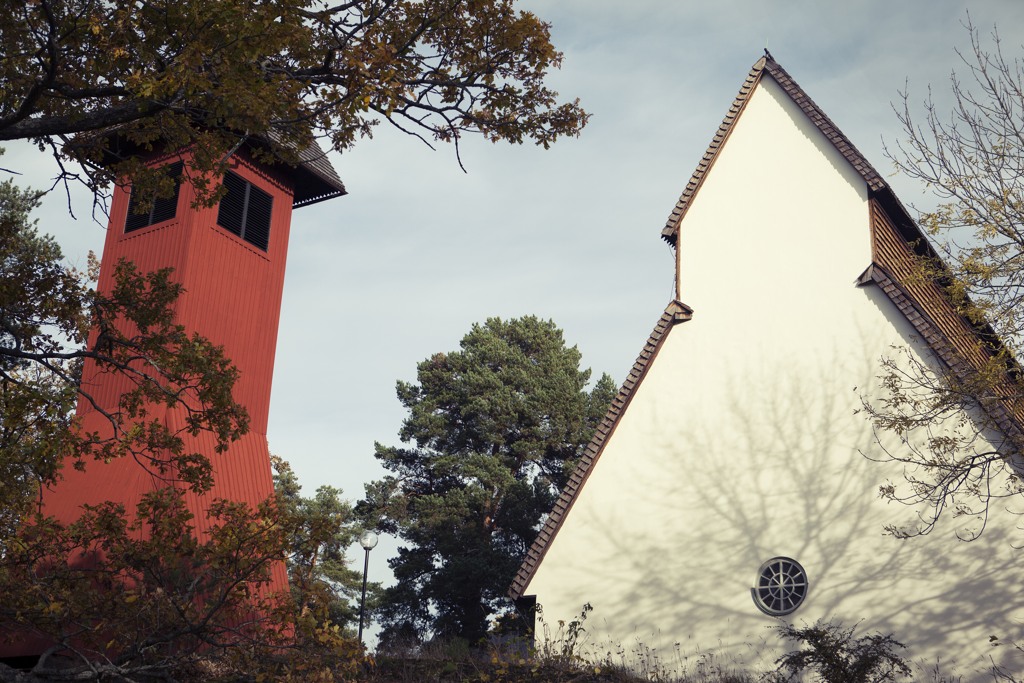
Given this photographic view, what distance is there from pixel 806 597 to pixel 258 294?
50.6 feet

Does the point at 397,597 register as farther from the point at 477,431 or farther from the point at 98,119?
the point at 98,119

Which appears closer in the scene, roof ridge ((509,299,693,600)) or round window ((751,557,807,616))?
round window ((751,557,807,616))

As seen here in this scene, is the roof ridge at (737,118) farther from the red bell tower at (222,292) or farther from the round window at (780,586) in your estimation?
the red bell tower at (222,292)

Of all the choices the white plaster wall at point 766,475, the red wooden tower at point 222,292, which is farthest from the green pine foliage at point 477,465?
the white plaster wall at point 766,475

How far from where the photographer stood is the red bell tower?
67.6 feet

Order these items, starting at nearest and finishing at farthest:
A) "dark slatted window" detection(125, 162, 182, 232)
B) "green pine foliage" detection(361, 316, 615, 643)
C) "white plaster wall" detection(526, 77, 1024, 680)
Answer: "white plaster wall" detection(526, 77, 1024, 680) < "dark slatted window" detection(125, 162, 182, 232) < "green pine foliage" detection(361, 316, 615, 643)

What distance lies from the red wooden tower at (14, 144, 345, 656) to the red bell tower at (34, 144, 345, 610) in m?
0.03

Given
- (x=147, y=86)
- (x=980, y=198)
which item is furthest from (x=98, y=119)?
(x=980, y=198)

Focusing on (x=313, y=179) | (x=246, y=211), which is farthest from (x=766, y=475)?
(x=313, y=179)

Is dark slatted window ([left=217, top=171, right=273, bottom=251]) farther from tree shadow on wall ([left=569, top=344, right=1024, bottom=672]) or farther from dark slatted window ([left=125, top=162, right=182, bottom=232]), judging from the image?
tree shadow on wall ([left=569, top=344, right=1024, bottom=672])

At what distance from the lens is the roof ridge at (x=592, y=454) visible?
61.6ft

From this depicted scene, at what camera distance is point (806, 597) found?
16.5 m

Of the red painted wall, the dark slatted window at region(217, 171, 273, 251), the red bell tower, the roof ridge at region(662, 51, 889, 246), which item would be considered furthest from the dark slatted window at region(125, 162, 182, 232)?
the roof ridge at region(662, 51, 889, 246)

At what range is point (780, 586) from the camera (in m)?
16.8
